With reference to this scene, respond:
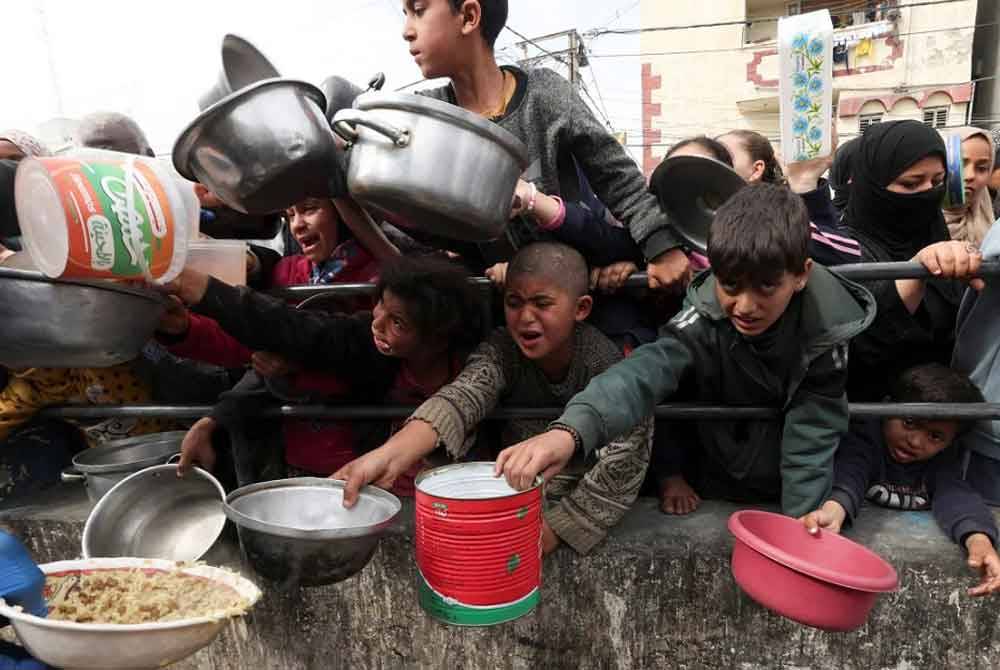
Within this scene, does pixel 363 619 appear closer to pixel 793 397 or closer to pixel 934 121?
pixel 793 397

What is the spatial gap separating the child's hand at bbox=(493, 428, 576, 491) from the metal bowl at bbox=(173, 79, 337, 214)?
900 millimetres

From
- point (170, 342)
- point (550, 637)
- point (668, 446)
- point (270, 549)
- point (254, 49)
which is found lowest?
point (550, 637)

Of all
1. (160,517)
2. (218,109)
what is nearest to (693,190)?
(218,109)

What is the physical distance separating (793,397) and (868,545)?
1.57 feet

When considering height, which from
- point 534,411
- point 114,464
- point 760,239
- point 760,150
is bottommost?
point 114,464

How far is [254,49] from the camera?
1.85m

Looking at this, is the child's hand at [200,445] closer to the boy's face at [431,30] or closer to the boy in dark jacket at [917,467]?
the boy's face at [431,30]

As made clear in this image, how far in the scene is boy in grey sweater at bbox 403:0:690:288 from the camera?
1838mm

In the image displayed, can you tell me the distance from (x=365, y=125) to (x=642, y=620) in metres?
1.61

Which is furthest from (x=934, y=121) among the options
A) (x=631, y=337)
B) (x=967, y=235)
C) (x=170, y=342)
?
(x=170, y=342)

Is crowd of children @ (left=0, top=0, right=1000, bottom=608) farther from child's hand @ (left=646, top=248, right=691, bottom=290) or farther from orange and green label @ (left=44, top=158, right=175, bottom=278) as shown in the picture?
orange and green label @ (left=44, top=158, right=175, bottom=278)

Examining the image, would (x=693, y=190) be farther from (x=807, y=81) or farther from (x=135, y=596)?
(x=135, y=596)

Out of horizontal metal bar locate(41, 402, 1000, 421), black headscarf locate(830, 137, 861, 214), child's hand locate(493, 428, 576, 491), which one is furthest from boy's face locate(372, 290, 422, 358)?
black headscarf locate(830, 137, 861, 214)

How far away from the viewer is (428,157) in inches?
55.5
